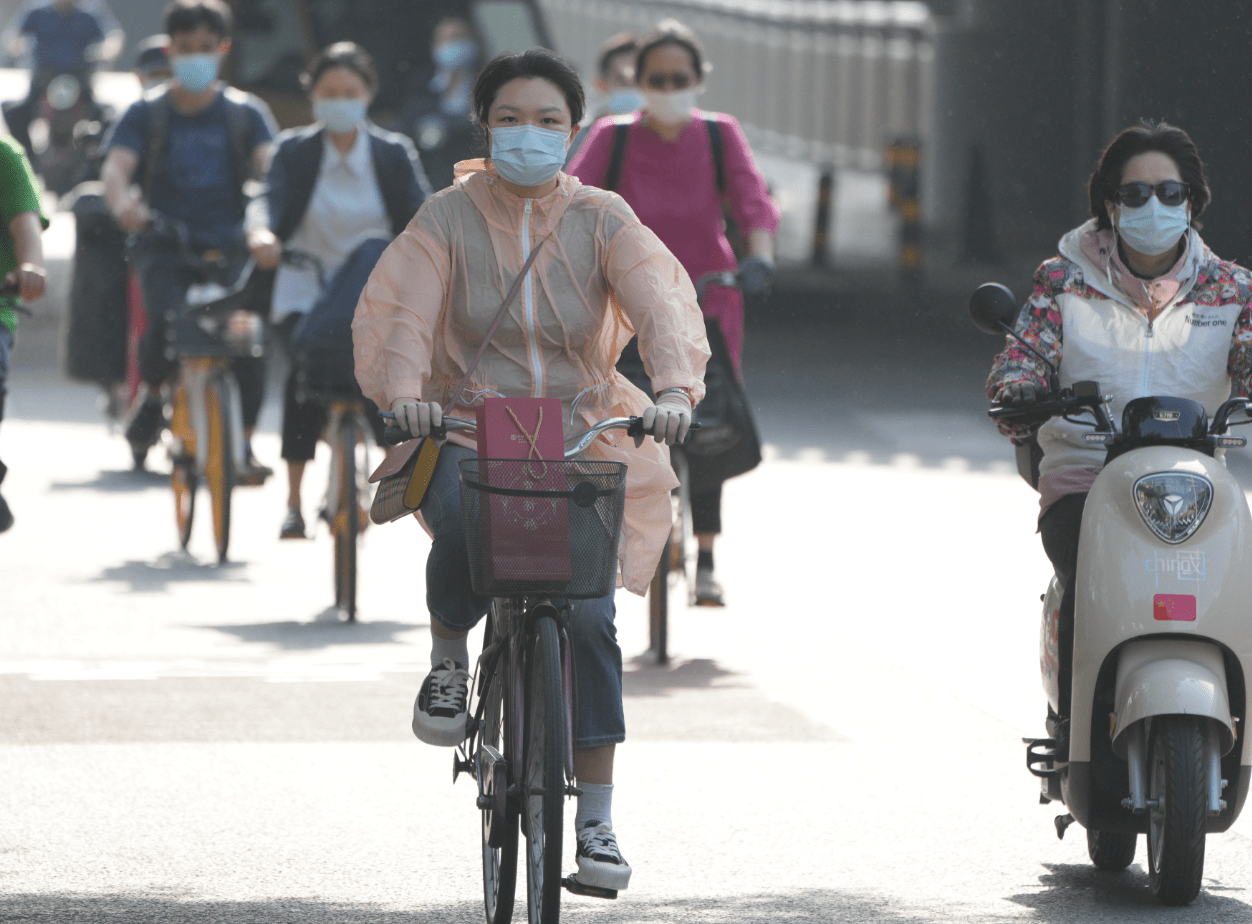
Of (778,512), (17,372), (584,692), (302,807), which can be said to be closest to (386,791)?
(302,807)

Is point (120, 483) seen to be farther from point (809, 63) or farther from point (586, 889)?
point (809, 63)

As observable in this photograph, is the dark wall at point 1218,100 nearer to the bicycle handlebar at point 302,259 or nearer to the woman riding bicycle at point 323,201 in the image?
the woman riding bicycle at point 323,201

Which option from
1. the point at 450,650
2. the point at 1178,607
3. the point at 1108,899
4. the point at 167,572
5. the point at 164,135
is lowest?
the point at 167,572

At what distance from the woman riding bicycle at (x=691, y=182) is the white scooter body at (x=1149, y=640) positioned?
3.57m

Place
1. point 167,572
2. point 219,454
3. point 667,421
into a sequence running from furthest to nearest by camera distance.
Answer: point 219,454 < point 167,572 < point 667,421

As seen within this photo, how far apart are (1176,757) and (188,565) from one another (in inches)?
239

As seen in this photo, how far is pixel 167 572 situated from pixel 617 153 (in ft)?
9.04

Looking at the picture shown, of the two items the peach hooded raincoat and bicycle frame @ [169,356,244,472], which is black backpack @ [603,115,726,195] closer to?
bicycle frame @ [169,356,244,472]

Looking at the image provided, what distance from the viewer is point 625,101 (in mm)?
11461

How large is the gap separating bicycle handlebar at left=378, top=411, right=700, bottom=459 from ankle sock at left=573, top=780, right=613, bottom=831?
69 centimetres

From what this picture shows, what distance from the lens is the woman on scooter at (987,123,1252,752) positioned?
555cm

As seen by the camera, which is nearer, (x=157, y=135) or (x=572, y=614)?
(x=572, y=614)

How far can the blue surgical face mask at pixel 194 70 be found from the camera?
10828 millimetres

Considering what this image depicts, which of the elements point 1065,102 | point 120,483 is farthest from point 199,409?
point 1065,102
